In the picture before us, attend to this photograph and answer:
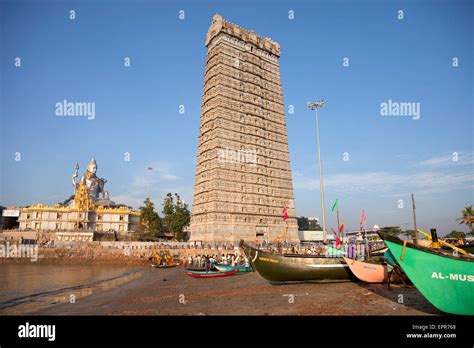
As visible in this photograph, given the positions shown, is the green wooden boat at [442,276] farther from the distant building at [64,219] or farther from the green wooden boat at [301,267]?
the distant building at [64,219]

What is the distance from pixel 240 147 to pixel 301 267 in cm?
4604

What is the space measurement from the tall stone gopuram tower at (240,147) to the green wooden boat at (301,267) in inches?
1474

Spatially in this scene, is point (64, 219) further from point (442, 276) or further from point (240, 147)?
point (442, 276)

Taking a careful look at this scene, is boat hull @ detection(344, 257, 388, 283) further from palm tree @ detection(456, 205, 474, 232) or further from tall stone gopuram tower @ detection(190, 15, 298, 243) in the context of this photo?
palm tree @ detection(456, 205, 474, 232)

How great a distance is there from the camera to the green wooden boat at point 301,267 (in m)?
19.7

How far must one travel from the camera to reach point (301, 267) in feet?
64.7

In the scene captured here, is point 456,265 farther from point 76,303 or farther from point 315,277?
point 76,303

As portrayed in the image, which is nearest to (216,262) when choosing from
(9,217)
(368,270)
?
(368,270)

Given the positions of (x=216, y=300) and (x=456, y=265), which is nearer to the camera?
(x=456, y=265)

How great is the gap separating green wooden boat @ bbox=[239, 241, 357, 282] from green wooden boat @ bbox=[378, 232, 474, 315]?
8547 millimetres
